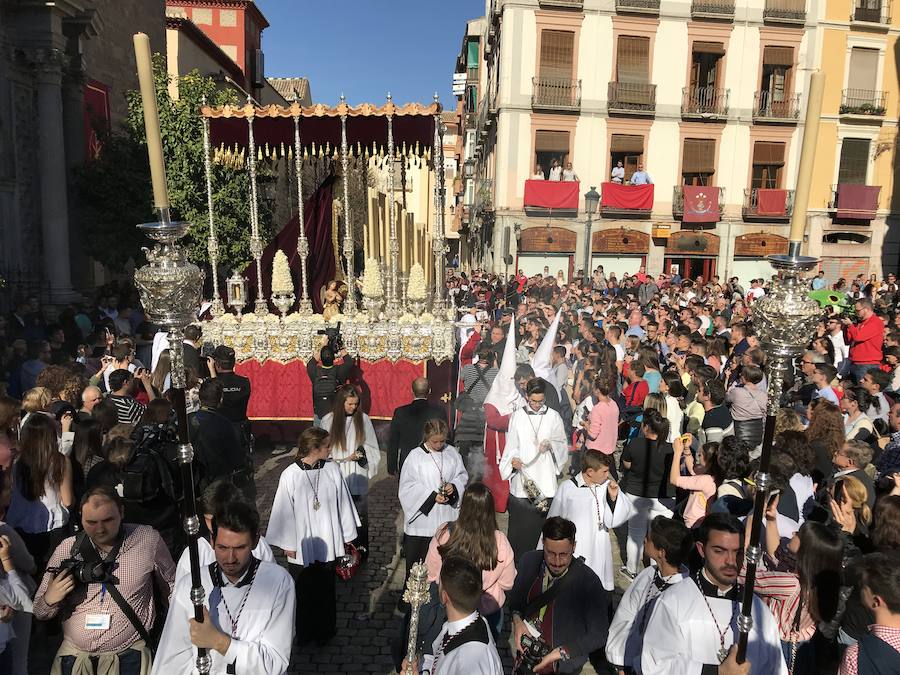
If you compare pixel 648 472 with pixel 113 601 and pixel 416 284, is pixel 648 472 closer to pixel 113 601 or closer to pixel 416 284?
pixel 113 601

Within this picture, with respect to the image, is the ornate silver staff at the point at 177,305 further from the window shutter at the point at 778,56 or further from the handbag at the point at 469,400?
the window shutter at the point at 778,56

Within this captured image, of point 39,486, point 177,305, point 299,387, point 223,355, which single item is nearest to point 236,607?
point 177,305

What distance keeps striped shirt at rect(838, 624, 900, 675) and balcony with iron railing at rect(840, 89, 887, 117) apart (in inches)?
1116

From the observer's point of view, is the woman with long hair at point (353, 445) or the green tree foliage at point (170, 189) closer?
the woman with long hair at point (353, 445)

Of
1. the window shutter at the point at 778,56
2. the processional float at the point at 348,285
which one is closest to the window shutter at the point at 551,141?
the window shutter at the point at 778,56

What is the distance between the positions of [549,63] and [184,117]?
14317 millimetres

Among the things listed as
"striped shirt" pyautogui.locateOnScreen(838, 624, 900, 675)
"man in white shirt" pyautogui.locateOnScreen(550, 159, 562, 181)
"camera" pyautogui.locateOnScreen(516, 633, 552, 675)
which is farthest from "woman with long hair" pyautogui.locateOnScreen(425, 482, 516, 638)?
"man in white shirt" pyautogui.locateOnScreen(550, 159, 562, 181)

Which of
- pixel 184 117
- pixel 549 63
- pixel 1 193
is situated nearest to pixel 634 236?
pixel 549 63

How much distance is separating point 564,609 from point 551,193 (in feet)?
71.8

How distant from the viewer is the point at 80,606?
10.2ft

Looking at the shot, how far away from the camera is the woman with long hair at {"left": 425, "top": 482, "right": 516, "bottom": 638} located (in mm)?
3633

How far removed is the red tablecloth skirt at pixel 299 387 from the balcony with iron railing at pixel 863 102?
24730mm

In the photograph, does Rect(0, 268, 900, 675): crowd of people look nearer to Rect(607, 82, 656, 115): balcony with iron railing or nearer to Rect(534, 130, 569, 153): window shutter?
Rect(534, 130, 569, 153): window shutter

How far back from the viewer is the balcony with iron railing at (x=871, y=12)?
25.0m
